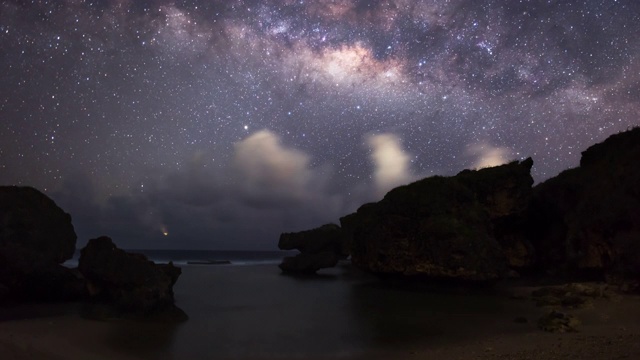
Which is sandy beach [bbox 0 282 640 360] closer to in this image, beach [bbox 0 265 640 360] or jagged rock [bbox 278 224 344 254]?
beach [bbox 0 265 640 360]

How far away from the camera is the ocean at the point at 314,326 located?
15969 mm

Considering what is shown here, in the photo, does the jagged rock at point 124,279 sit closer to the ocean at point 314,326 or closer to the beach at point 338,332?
the beach at point 338,332

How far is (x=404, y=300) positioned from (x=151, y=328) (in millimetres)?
17674

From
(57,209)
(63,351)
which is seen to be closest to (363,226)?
(57,209)

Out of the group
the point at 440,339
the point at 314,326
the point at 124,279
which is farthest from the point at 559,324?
the point at 124,279

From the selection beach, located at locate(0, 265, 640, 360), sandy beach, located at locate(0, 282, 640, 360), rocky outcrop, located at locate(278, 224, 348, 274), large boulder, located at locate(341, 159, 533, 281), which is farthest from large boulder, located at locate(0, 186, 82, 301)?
rocky outcrop, located at locate(278, 224, 348, 274)

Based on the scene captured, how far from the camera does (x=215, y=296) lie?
34031 mm

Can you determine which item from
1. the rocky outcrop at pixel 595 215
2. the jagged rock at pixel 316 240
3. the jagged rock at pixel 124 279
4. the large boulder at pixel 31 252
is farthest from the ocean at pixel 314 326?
the jagged rock at pixel 316 240

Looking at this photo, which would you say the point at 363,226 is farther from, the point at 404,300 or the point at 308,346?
the point at 308,346

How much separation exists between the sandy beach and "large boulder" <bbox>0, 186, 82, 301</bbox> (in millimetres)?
3952

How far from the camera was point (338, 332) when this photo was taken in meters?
19.7

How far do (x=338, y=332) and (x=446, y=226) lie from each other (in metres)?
16.5

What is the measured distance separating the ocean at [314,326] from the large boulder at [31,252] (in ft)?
27.2

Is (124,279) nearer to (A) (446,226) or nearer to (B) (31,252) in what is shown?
(B) (31,252)
